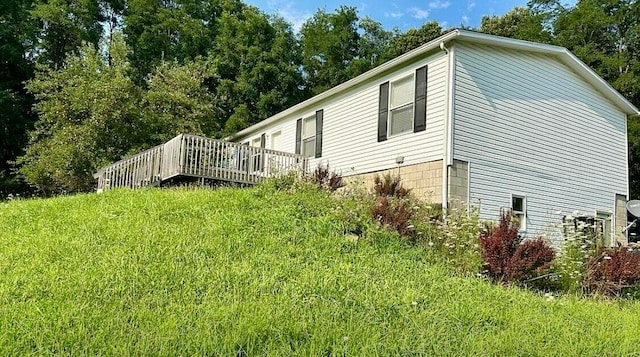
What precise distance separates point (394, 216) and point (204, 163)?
5.49m

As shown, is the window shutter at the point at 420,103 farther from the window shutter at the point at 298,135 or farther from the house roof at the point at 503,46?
the window shutter at the point at 298,135

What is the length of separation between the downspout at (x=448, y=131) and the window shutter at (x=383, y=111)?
1805 mm

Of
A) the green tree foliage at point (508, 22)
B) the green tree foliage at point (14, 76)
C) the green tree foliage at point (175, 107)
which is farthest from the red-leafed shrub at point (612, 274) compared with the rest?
the green tree foliage at point (14, 76)

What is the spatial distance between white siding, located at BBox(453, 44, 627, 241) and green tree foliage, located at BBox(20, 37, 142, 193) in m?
12.8

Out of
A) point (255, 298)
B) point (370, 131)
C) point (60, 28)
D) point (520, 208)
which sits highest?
point (60, 28)

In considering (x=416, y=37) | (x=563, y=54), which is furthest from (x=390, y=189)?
(x=416, y=37)

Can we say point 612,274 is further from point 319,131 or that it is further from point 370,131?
point 319,131

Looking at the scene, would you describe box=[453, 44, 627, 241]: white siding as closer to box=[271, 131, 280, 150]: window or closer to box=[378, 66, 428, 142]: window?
box=[378, 66, 428, 142]: window

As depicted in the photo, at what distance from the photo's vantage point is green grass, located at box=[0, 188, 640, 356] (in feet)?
11.8

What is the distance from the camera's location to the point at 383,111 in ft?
36.7

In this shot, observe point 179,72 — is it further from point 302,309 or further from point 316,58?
point 302,309

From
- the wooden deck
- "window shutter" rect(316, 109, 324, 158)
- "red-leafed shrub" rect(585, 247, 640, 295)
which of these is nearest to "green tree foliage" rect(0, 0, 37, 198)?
the wooden deck

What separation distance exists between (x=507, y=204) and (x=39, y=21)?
21609mm

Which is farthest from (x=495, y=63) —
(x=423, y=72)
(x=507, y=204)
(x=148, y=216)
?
(x=148, y=216)
